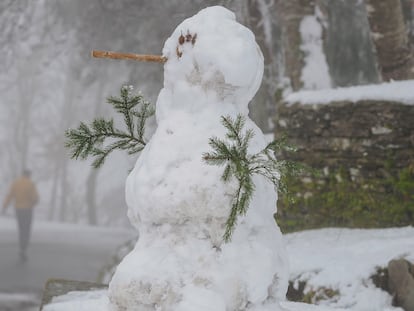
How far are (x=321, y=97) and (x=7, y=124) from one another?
37508 mm

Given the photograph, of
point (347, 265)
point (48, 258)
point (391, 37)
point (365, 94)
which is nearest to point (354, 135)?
point (365, 94)

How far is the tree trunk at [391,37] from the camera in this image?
6.99m

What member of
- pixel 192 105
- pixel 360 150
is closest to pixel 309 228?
pixel 360 150

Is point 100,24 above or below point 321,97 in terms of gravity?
above

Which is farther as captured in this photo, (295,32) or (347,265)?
(295,32)

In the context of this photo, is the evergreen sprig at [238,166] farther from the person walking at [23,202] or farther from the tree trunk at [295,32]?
the person walking at [23,202]

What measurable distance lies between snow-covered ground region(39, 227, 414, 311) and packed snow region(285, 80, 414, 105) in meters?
1.35

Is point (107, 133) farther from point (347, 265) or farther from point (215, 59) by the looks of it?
point (347, 265)

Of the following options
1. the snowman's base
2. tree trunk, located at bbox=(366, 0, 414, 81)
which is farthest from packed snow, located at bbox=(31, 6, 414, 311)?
tree trunk, located at bbox=(366, 0, 414, 81)

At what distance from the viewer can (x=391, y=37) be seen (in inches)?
278

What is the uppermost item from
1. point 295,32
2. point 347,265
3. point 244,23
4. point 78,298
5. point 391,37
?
point 244,23

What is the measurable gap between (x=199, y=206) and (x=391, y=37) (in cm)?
515

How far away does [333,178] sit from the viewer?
256 inches

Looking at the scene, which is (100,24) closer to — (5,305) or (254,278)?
(5,305)
